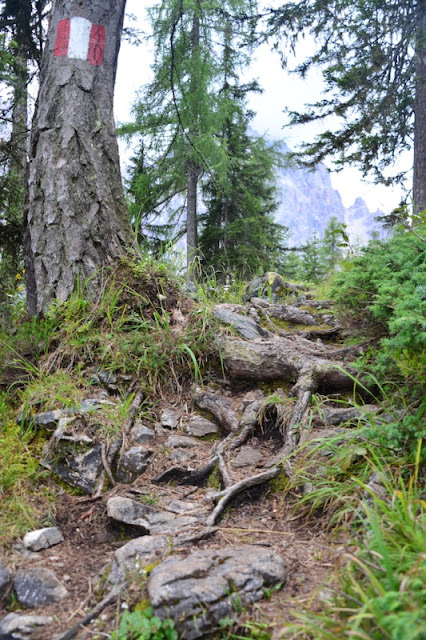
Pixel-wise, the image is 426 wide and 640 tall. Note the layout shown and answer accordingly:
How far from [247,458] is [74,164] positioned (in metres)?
2.96

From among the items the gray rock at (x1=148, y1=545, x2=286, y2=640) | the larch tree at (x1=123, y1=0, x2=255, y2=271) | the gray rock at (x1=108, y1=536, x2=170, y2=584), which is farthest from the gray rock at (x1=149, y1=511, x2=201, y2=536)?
the larch tree at (x1=123, y1=0, x2=255, y2=271)

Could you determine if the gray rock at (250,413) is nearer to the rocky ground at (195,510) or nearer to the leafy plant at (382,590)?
the rocky ground at (195,510)

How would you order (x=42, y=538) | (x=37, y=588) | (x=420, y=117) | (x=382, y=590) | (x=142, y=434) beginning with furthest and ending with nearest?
(x=420, y=117)
(x=142, y=434)
(x=42, y=538)
(x=37, y=588)
(x=382, y=590)

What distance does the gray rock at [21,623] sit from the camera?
183 cm

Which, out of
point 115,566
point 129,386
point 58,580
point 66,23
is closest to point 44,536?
point 58,580

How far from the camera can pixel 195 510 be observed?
2.57 metres

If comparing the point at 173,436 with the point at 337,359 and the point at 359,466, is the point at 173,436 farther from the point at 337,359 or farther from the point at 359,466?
the point at 337,359

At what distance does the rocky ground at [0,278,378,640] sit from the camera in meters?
1.81

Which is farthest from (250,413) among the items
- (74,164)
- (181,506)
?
(74,164)

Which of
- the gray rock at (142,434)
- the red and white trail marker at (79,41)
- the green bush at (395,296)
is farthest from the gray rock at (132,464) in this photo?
the red and white trail marker at (79,41)

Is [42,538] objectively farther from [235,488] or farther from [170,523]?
[235,488]

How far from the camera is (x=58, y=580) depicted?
6.93 ft

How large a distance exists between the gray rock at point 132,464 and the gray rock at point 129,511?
278 millimetres

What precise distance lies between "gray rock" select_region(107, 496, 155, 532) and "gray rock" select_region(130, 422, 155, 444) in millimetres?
567
